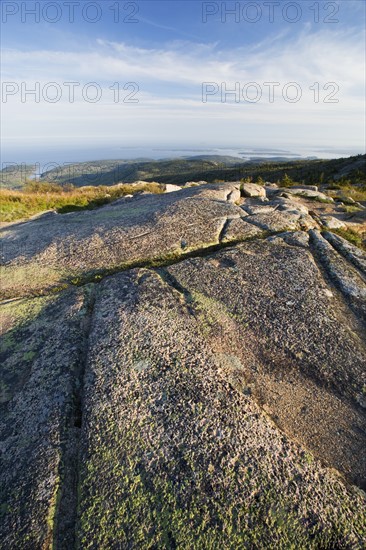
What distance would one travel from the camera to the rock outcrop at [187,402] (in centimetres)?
325

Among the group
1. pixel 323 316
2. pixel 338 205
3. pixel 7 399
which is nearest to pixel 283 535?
pixel 323 316

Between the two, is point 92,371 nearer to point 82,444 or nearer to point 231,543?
point 82,444

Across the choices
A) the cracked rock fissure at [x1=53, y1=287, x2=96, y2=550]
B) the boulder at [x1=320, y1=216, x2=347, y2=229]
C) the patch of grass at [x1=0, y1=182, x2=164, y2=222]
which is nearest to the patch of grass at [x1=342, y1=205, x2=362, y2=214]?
the boulder at [x1=320, y1=216, x2=347, y2=229]

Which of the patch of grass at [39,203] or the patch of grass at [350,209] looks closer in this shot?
the patch of grass at [350,209]

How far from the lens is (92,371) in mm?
4742

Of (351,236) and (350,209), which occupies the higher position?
(350,209)

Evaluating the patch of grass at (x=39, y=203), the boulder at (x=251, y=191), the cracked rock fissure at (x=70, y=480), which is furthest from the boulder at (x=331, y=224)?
the patch of grass at (x=39, y=203)

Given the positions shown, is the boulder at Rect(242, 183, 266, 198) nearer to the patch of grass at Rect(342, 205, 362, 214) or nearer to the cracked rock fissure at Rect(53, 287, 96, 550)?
the patch of grass at Rect(342, 205, 362, 214)

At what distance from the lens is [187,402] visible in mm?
4254

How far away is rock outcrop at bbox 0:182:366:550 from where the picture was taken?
10.7 ft

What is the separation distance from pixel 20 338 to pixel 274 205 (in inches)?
407

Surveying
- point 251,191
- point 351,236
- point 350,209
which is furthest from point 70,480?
point 350,209

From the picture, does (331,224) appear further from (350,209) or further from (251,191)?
(350,209)

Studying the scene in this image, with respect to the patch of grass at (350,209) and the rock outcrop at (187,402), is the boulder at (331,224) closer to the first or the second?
the rock outcrop at (187,402)
